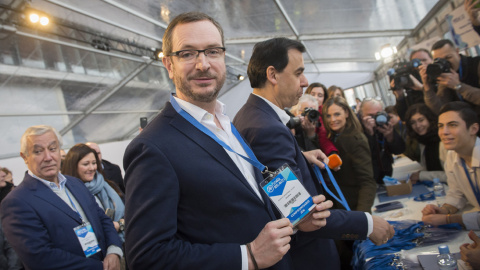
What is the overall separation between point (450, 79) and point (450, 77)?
16 mm

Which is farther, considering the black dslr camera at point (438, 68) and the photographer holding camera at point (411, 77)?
the photographer holding camera at point (411, 77)

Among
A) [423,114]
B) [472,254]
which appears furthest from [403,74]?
[472,254]

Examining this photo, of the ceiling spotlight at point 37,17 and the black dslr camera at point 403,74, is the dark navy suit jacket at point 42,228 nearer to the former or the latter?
the black dslr camera at point 403,74

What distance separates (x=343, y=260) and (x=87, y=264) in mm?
1601

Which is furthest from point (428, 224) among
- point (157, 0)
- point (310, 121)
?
point (157, 0)

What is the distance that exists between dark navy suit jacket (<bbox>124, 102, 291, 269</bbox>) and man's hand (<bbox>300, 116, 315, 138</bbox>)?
4.63 ft

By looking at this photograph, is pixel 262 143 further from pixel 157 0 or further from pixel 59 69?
pixel 59 69

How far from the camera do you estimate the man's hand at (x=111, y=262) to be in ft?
6.34

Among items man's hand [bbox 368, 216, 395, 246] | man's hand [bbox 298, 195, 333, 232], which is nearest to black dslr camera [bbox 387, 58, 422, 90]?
man's hand [bbox 368, 216, 395, 246]

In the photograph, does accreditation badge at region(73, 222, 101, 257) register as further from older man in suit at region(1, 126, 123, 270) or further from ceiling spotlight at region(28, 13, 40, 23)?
ceiling spotlight at region(28, 13, 40, 23)

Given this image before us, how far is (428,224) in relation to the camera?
1.70 meters

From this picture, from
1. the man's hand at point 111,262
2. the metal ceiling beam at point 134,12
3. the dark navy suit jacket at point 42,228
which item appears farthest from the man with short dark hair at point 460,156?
the metal ceiling beam at point 134,12

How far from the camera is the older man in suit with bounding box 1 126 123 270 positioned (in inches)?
66.5

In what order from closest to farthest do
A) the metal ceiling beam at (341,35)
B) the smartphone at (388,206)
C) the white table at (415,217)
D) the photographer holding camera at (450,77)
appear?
1. the white table at (415,217)
2. the smartphone at (388,206)
3. the photographer holding camera at (450,77)
4. the metal ceiling beam at (341,35)
